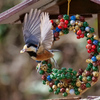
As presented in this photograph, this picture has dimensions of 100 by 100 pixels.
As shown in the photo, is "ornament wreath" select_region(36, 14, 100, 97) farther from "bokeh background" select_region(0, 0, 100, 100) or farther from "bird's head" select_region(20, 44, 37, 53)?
"bokeh background" select_region(0, 0, 100, 100)

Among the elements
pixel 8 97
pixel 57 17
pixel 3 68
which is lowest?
pixel 8 97

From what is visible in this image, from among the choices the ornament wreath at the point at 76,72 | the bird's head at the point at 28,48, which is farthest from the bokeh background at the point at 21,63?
the bird's head at the point at 28,48

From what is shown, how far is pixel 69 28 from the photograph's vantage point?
1.38 m

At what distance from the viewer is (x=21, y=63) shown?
2.91 meters

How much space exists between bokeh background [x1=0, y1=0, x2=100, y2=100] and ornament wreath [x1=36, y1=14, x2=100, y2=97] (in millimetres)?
1316

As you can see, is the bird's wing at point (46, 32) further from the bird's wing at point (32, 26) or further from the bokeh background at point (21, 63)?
the bokeh background at point (21, 63)


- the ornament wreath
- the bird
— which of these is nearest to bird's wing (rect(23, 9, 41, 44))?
the bird

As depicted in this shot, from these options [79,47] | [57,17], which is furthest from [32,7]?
[79,47]

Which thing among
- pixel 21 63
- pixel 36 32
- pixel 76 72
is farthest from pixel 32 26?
pixel 21 63

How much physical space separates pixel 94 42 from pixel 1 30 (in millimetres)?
1618

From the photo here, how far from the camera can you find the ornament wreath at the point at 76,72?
1.32 m

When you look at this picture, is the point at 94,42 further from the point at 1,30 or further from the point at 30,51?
the point at 1,30

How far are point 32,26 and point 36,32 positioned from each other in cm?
3

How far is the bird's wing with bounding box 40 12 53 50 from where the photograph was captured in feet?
4.15
